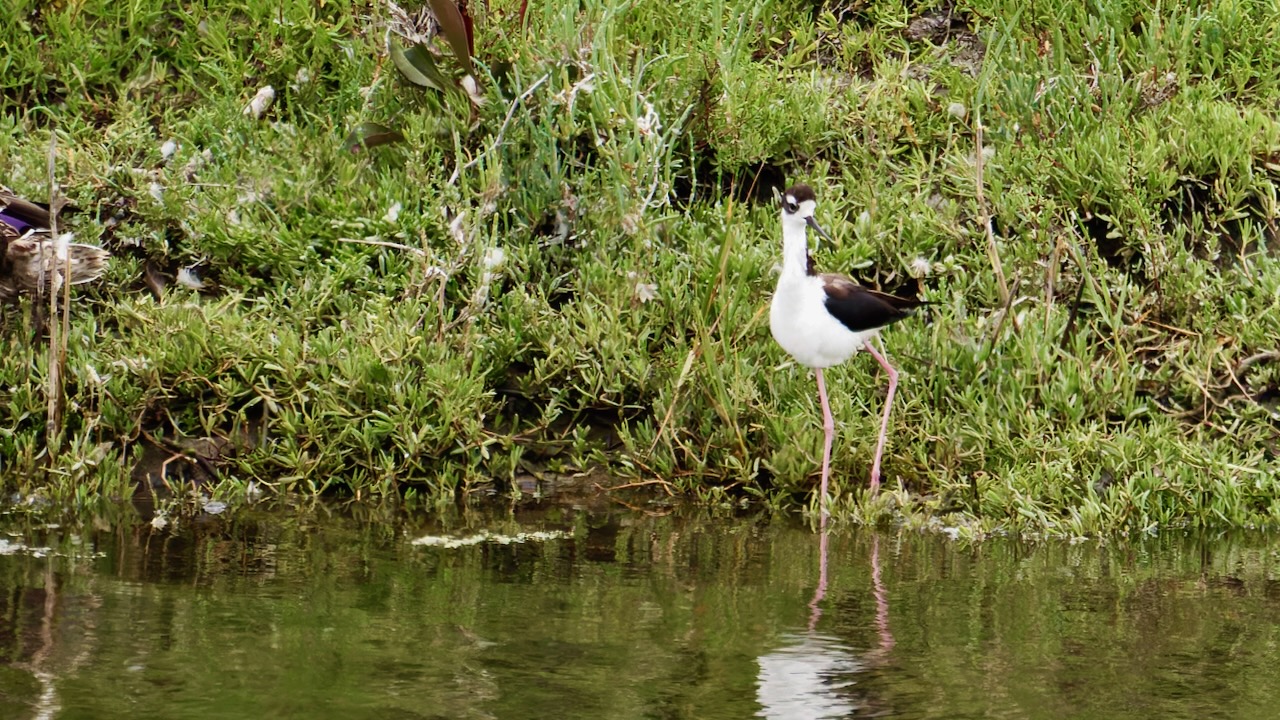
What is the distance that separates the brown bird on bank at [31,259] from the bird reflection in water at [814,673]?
3.43m

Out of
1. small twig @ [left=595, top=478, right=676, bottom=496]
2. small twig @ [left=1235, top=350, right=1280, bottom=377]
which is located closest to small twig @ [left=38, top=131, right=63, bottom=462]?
small twig @ [left=595, top=478, right=676, bottom=496]

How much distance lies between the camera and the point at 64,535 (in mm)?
5590

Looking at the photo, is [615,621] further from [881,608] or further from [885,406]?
[885,406]

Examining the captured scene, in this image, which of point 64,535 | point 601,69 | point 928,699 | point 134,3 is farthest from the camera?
point 134,3

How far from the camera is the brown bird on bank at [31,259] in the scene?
6570 millimetres

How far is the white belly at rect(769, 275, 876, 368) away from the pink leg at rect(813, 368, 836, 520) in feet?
0.54

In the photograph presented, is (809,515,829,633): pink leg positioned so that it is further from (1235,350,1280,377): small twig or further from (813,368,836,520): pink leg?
(1235,350,1280,377): small twig

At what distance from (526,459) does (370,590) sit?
1.65 m

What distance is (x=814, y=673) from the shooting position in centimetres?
420

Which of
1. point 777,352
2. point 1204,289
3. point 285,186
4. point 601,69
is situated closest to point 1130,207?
point 1204,289

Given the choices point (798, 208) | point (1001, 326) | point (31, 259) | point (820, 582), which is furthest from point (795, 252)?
point (31, 259)

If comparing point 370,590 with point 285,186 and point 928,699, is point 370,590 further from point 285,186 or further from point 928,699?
point 285,186

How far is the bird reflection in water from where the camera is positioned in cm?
392

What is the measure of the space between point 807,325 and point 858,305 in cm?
22
